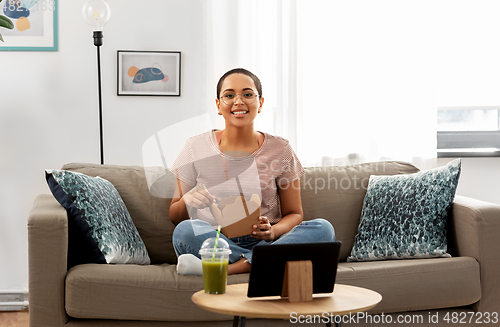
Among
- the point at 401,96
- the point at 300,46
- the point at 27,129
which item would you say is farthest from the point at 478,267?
the point at 27,129

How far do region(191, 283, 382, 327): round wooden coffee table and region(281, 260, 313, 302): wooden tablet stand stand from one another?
2 cm

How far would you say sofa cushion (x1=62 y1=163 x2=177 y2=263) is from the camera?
198 cm

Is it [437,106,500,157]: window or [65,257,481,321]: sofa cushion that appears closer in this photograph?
[65,257,481,321]: sofa cushion

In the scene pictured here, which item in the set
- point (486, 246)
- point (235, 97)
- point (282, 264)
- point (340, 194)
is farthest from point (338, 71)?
point (282, 264)

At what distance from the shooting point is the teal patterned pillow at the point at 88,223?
1646 millimetres

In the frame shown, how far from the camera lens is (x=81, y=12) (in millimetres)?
2473

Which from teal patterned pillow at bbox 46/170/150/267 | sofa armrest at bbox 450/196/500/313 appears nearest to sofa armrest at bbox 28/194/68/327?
teal patterned pillow at bbox 46/170/150/267

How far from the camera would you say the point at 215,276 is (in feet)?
3.82

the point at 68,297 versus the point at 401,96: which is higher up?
the point at 401,96

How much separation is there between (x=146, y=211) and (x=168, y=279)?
1.70ft

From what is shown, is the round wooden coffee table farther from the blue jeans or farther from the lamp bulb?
the lamp bulb

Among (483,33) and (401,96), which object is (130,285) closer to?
(401,96)

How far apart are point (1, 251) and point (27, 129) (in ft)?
2.15

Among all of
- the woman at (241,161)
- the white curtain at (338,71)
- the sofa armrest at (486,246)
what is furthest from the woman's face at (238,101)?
the sofa armrest at (486,246)
